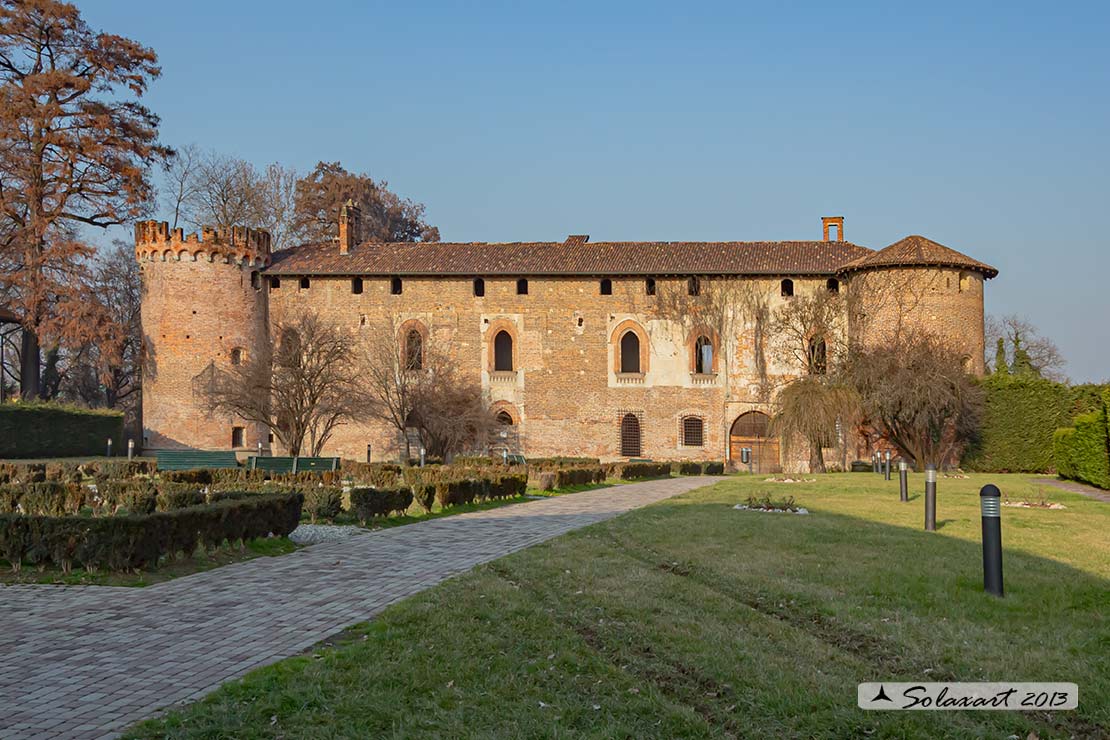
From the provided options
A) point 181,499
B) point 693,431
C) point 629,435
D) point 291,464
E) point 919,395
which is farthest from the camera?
point 629,435

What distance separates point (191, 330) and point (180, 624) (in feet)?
98.6

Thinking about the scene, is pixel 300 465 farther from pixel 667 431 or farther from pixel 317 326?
pixel 667 431

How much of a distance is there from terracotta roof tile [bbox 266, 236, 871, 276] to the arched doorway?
5.62m

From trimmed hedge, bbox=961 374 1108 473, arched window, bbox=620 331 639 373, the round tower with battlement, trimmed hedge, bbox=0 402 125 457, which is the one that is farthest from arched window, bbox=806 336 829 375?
Answer: trimmed hedge, bbox=0 402 125 457

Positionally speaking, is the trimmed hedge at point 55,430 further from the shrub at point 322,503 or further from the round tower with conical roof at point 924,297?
the round tower with conical roof at point 924,297

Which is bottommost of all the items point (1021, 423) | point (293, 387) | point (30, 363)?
point (1021, 423)

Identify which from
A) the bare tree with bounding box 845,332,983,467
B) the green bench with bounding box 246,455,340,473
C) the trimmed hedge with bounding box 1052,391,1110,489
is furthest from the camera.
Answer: the bare tree with bounding box 845,332,983,467

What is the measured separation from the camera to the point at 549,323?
121ft

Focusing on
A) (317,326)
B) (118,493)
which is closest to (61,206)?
(317,326)

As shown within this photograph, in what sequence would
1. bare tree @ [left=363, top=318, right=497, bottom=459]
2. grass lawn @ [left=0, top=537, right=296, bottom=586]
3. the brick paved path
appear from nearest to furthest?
1. the brick paved path
2. grass lawn @ [left=0, top=537, right=296, bottom=586]
3. bare tree @ [left=363, top=318, right=497, bottom=459]

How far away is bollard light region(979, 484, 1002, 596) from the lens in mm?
7523

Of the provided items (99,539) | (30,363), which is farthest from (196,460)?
(99,539)

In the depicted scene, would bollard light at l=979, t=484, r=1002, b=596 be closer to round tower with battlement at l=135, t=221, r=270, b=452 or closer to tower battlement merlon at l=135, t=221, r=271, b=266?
round tower with battlement at l=135, t=221, r=270, b=452

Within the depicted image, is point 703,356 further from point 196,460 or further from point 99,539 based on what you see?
point 99,539
